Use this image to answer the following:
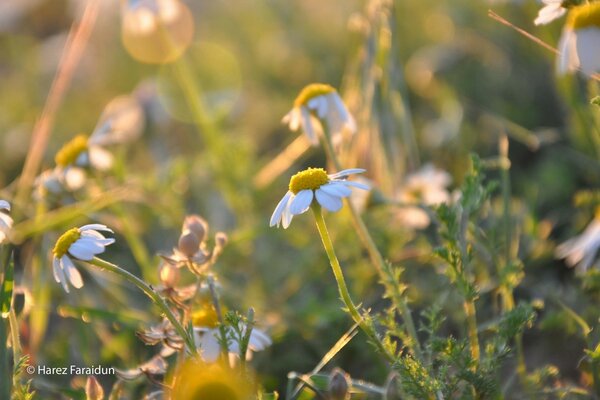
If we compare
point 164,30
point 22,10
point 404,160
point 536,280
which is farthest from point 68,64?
point 22,10

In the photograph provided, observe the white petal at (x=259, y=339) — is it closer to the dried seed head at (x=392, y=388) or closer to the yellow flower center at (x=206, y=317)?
the yellow flower center at (x=206, y=317)

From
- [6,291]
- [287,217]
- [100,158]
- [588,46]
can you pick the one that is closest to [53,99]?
[100,158]

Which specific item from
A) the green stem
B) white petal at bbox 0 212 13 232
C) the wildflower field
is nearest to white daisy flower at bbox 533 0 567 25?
the wildflower field

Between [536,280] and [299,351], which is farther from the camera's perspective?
[536,280]

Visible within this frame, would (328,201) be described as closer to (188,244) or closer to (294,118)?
(188,244)

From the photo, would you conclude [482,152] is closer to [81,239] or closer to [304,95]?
[304,95]

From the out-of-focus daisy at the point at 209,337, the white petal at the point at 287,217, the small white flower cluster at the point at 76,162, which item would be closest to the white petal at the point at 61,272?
the out-of-focus daisy at the point at 209,337

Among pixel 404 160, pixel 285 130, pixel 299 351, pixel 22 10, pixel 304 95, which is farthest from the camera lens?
pixel 22 10
